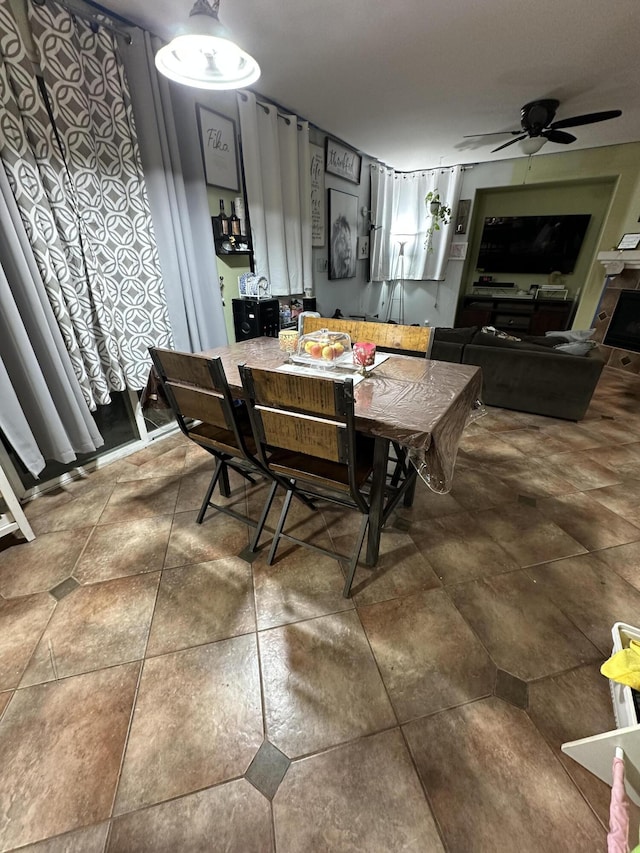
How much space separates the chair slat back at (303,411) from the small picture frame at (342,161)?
3707 millimetres

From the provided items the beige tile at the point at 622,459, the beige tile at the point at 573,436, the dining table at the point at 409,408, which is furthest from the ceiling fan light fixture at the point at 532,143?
the dining table at the point at 409,408

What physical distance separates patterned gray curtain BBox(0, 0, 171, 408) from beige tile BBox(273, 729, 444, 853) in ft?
6.66

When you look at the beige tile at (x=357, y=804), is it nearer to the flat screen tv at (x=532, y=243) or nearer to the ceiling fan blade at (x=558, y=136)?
the ceiling fan blade at (x=558, y=136)

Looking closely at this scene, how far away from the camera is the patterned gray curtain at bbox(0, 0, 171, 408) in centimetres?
152

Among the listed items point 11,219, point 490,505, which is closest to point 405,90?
point 11,219

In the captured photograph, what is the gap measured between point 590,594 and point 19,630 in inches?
87.5

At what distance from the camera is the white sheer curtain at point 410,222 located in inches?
A: 189

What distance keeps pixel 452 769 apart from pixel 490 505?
4.04ft

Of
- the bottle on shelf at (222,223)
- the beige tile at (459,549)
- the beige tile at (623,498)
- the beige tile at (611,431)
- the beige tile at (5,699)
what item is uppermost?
the bottle on shelf at (222,223)

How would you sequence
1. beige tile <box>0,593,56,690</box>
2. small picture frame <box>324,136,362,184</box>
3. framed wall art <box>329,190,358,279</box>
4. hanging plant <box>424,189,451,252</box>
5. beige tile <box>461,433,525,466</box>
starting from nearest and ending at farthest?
beige tile <box>0,593,56,690</box> → beige tile <box>461,433,525,466</box> → small picture frame <box>324,136,362,184</box> → framed wall art <box>329,190,358,279</box> → hanging plant <box>424,189,451,252</box>

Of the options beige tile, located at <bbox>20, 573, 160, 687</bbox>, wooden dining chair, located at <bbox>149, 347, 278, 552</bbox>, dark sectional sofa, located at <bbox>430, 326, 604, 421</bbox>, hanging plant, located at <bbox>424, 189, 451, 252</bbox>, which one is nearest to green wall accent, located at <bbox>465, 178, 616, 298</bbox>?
hanging plant, located at <bbox>424, 189, 451, 252</bbox>

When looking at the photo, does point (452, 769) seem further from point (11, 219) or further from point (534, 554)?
point (11, 219)

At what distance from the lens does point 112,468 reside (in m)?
2.22

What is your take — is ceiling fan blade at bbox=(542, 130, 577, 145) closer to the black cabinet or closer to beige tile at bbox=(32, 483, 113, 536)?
the black cabinet
